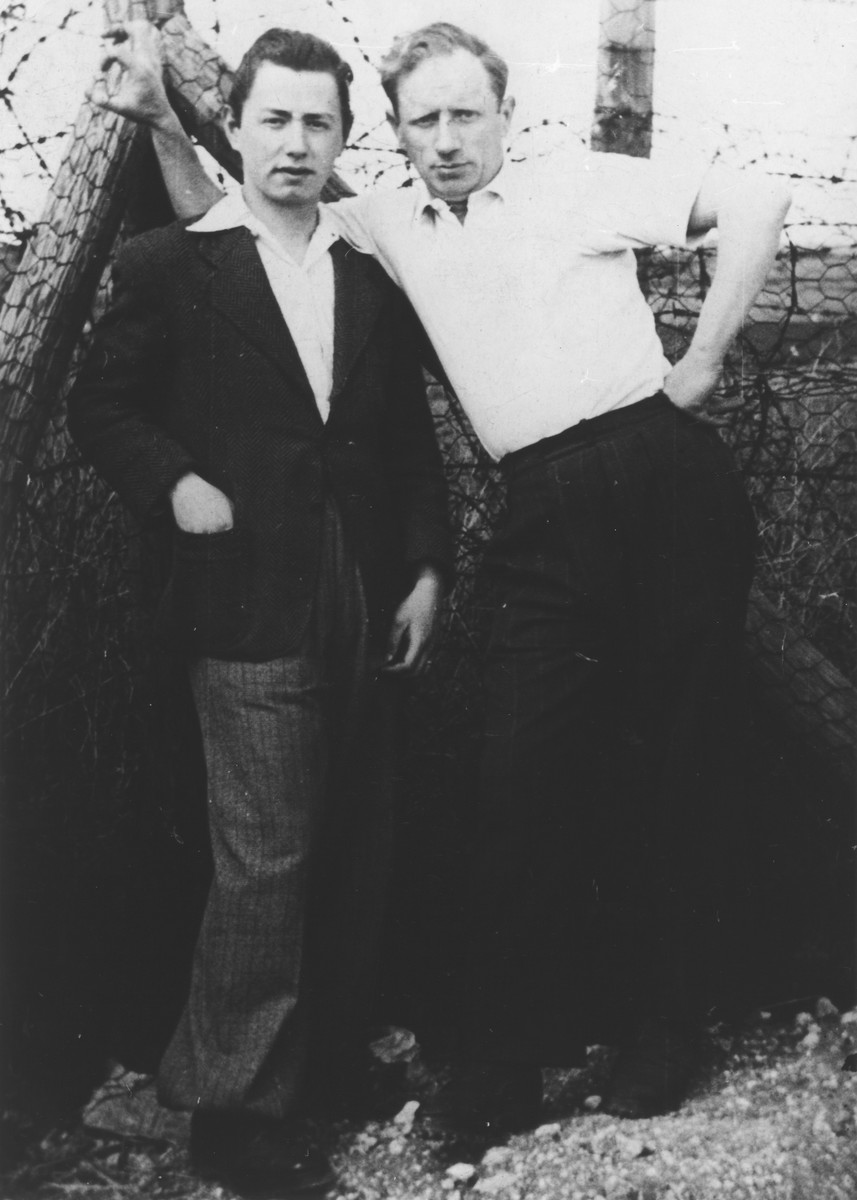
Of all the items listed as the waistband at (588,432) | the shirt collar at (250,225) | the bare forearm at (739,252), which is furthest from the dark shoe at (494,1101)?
the shirt collar at (250,225)

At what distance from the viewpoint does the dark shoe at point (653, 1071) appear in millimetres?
2990

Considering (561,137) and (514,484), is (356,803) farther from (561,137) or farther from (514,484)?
(561,137)

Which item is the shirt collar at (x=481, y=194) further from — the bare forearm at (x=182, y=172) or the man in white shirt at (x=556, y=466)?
the bare forearm at (x=182, y=172)

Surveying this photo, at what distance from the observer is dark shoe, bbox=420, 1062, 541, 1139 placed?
113 inches

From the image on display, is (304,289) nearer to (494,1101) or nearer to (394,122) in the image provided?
(394,122)

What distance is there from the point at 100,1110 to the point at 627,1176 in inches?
45.1

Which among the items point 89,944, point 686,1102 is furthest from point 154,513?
point 686,1102

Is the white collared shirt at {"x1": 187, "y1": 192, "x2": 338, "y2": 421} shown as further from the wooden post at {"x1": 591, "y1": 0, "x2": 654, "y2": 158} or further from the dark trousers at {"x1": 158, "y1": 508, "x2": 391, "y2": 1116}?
the wooden post at {"x1": 591, "y1": 0, "x2": 654, "y2": 158}

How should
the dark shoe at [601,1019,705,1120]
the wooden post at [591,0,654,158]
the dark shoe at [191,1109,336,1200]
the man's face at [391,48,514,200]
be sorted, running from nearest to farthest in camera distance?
the dark shoe at [191,1109,336,1200] → the man's face at [391,48,514,200] → the dark shoe at [601,1019,705,1120] → the wooden post at [591,0,654,158]

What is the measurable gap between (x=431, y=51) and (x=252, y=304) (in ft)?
2.20

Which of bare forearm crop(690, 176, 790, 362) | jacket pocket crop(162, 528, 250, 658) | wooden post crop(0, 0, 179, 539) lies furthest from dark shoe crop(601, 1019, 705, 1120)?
wooden post crop(0, 0, 179, 539)

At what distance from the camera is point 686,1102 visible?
303 cm

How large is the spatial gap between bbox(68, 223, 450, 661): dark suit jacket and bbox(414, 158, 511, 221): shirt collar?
251mm

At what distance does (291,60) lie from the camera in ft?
9.01
